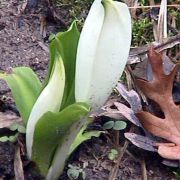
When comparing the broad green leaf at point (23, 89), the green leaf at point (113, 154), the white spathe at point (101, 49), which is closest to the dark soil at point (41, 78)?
the green leaf at point (113, 154)

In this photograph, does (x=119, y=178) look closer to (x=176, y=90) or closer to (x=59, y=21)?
(x=176, y=90)

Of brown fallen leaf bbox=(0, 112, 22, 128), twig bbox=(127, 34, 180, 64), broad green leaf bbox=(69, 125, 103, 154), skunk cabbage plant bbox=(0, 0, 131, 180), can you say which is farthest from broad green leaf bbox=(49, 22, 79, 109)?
twig bbox=(127, 34, 180, 64)

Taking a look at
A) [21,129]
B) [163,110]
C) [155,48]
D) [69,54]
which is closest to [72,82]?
[69,54]

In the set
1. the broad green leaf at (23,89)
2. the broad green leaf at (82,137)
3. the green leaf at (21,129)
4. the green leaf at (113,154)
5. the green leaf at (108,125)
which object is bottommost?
the green leaf at (113,154)

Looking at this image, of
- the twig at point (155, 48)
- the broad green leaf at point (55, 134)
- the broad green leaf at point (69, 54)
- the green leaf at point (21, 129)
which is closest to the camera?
the broad green leaf at point (55, 134)

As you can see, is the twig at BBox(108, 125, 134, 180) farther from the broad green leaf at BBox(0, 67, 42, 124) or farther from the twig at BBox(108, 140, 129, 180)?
the broad green leaf at BBox(0, 67, 42, 124)

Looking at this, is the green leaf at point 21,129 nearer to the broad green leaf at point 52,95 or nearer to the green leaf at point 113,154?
the broad green leaf at point 52,95

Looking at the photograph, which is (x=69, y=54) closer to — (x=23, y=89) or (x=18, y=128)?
(x=23, y=89)
